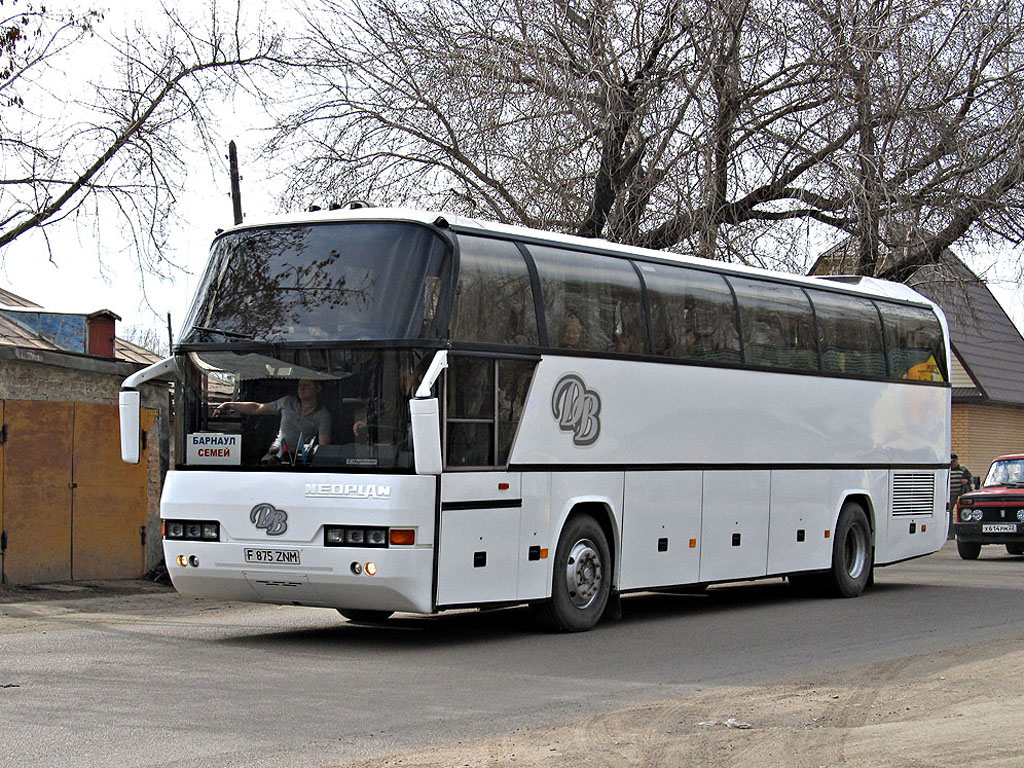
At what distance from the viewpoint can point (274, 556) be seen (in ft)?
38.7

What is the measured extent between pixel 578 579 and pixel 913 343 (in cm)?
798

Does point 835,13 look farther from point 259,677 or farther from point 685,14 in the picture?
point 259,677

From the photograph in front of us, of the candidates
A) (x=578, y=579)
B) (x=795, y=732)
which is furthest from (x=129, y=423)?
(x=795, y=732)

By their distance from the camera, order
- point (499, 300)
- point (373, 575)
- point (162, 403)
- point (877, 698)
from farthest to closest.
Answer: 1. point (162, 403)
2. point (499, 300)
3. point (373, 575)
4. point (877, 698)

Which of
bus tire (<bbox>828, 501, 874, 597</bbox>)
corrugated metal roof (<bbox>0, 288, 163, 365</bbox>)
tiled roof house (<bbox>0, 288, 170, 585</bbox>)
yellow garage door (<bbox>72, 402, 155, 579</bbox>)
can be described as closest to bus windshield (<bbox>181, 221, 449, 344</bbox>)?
tiled roof house (<bbox>0, 288, 170, 585</bbox>)

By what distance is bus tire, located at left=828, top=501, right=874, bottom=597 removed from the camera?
17.7 metres

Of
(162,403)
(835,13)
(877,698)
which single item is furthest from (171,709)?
(835,13)

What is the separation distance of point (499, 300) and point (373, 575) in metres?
2.59

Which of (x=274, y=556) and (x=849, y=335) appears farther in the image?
(x=849, y=335)

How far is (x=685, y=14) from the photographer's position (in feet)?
71.5

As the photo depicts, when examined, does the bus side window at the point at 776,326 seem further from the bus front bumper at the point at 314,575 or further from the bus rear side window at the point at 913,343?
the bus front bumper at the point at 314,575

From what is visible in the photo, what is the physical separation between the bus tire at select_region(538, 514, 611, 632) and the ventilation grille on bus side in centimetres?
657

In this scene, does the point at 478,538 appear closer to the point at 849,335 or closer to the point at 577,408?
the point at 577,408

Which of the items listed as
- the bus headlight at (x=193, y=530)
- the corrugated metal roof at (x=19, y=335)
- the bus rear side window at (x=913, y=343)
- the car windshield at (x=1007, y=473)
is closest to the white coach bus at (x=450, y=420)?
the bus headlight at (x=193, y=530)
